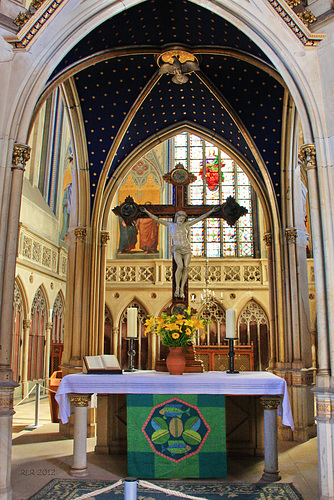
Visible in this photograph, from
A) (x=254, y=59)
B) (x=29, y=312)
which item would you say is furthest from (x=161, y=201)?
(x=254, y=59)

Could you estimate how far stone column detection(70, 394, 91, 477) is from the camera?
490cm

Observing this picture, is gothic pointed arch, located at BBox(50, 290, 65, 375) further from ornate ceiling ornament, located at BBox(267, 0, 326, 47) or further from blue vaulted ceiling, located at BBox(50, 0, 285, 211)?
ornate ceiling ornament, located at BBox(267, 0, 326, 47)

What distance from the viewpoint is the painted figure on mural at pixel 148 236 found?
51.6ft

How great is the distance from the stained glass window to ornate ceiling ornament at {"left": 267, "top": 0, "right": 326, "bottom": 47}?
35.9 ft

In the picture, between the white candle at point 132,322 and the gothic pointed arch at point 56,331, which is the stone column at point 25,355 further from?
the white candle at point 132,322

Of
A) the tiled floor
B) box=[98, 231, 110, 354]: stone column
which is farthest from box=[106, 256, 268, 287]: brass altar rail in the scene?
the tiled floor

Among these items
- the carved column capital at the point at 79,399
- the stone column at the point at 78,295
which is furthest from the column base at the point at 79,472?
the stone column at the point at 78,295

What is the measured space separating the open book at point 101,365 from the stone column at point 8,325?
1.05m

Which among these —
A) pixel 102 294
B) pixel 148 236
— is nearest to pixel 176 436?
pixel 102 294

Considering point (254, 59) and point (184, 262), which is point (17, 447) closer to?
point (184, 262)

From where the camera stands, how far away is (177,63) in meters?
7.64

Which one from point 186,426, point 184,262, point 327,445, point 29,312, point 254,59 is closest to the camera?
point 327,445

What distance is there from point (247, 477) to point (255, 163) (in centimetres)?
567

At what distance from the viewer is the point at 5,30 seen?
16.3 feet
